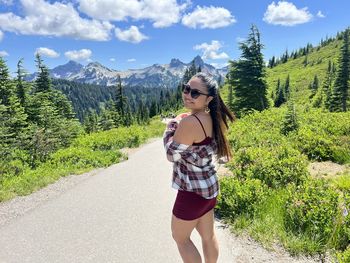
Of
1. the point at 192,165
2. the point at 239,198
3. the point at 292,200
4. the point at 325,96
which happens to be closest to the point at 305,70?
the point at 325,96

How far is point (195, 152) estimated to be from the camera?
3635mm

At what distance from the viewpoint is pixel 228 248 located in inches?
228

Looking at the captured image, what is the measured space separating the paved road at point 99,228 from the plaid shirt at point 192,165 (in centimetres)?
221

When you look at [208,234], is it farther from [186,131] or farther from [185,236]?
[186,131]

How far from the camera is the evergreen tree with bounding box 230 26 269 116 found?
32.1 meters

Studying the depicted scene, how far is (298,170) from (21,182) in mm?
8033

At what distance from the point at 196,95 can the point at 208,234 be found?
5.31 ft

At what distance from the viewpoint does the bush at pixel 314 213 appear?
219 inches

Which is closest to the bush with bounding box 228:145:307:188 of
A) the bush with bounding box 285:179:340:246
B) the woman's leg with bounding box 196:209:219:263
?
the bush with bounding box 285:179:340:246

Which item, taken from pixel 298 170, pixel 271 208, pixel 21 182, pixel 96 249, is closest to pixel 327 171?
pixel 298 170

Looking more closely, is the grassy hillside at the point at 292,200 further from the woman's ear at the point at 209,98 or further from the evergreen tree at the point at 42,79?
the evergreen tree at the point at 42,79

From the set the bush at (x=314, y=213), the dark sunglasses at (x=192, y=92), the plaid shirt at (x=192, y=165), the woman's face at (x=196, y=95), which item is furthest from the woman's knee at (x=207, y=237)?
the bush at (x=314, y=213)

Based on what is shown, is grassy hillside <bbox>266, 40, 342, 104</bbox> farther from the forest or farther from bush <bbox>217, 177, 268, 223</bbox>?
bush <bbox>217, 177, 268, 223</bbox>

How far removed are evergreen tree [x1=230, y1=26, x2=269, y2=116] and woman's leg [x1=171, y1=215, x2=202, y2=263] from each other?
28.8 m
